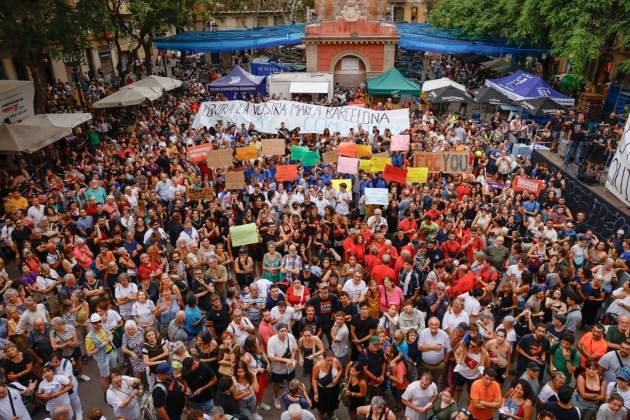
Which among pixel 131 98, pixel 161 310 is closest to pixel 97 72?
pixel 131 98

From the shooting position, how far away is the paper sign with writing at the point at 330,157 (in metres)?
13.0

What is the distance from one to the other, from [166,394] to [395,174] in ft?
25.5

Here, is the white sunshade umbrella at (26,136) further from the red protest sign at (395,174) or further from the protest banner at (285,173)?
the red protest sign at (395,174)

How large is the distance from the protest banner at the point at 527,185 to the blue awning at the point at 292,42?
1724cm

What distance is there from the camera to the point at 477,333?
6.08 metres

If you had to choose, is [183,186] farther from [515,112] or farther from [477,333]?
[515,112]

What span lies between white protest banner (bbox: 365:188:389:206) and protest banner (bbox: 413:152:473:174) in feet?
5.99

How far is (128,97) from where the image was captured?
19250 millimetres

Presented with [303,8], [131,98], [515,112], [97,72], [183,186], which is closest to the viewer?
[183,186]

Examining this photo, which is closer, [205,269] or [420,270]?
[420,270]

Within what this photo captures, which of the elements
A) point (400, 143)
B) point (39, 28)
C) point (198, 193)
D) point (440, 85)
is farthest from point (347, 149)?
point (440, 85)

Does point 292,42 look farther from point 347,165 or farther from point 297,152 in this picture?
point 347,165

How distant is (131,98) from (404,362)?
1699 centimetres

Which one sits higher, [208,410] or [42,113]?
[42,113]
